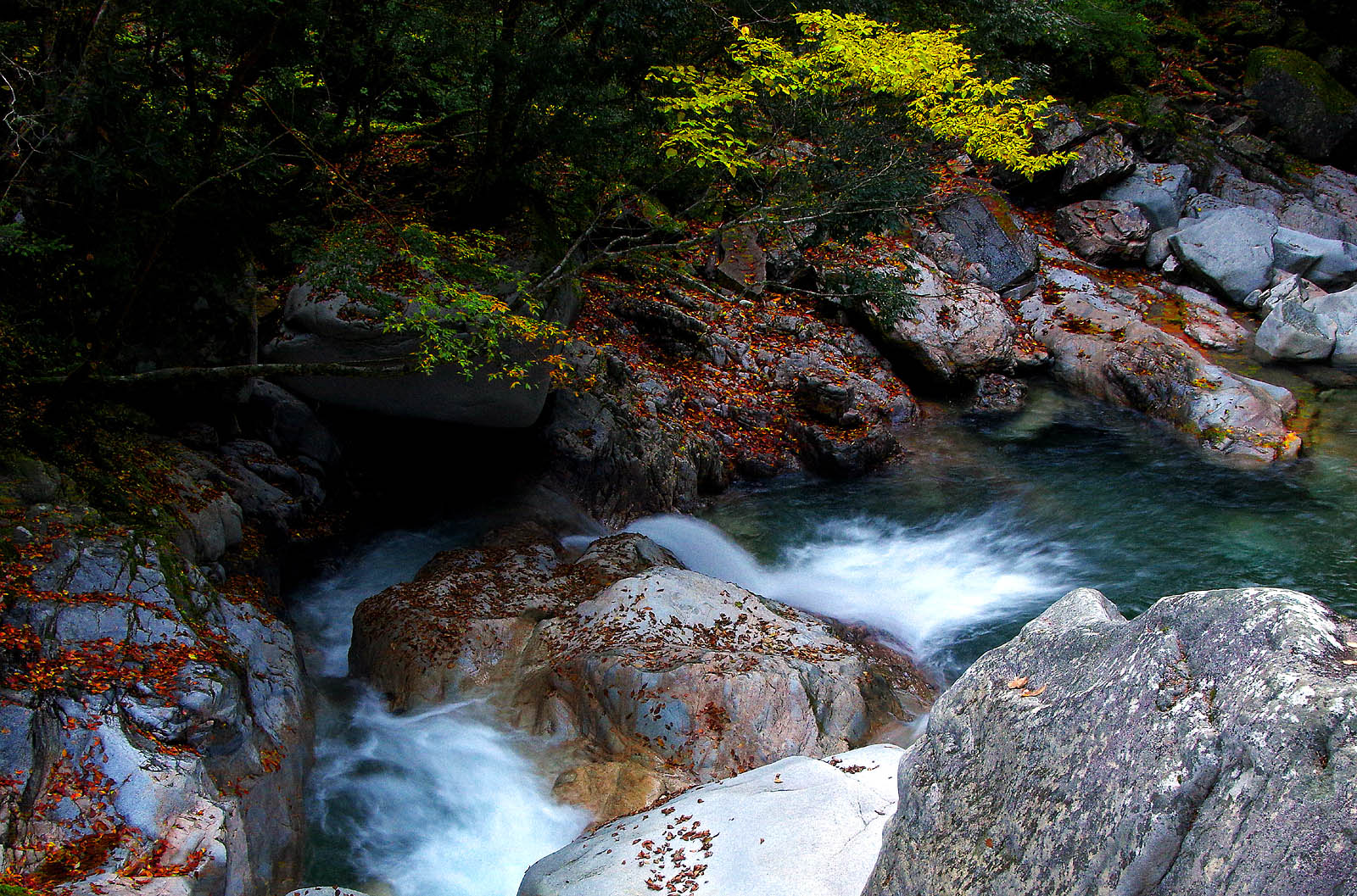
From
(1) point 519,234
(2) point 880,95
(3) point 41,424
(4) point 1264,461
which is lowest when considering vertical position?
(4) point 1264,461

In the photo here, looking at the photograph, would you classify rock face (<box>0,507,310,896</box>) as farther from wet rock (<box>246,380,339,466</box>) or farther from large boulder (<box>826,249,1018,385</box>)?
large boulder (<box>826,249,1018,385</box>)

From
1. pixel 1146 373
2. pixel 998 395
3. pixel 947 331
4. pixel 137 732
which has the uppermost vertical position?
pixel 947 331

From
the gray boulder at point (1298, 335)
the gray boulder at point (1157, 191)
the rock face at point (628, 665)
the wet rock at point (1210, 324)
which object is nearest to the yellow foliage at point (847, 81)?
the rock face at point (628, 665)

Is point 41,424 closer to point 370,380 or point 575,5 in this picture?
point 370,380

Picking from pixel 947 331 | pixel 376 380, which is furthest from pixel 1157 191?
pixel 376 380

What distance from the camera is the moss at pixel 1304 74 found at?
2269cm

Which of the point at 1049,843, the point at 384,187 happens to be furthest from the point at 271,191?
the point at 1049,843

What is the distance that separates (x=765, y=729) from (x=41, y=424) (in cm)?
634

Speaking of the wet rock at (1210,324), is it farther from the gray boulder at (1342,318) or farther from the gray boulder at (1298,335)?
the gray boulder at (1342,318)

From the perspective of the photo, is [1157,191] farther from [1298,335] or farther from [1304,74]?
[1304,74]

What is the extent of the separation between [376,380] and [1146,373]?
13.3m

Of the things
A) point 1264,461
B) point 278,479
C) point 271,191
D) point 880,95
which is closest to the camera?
point 271,191

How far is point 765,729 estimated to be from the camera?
7.40 meters

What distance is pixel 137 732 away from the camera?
521 centimetres
